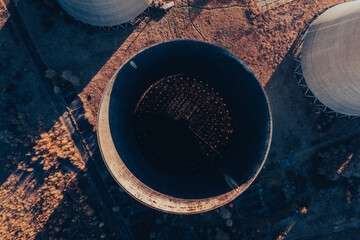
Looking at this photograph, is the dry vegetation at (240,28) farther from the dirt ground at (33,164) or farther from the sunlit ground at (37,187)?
the sunlit ground at (37,187)

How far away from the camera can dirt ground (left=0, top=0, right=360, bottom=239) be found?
14805 mm

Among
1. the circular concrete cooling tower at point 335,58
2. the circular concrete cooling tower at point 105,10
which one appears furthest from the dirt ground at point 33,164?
the circular concrete cooling tower at point 335,58

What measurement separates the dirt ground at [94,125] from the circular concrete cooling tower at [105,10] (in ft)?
4.25

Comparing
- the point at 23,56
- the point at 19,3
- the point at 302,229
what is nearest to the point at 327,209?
the point at 302,229

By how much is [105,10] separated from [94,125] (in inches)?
319

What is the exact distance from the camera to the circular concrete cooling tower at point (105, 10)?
42.2 feet

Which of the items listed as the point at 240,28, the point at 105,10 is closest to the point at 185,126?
the point at 240,28

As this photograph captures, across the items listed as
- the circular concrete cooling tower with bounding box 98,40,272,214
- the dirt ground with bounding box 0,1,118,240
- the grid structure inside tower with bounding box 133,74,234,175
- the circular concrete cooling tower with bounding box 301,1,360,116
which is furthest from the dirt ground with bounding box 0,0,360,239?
the grid structure inside tower with bounding box 133,74,234,175

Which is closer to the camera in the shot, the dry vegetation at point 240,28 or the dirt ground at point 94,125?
the dirt ground at point 94,125

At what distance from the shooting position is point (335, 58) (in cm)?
1298

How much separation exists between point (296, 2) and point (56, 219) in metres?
25.2

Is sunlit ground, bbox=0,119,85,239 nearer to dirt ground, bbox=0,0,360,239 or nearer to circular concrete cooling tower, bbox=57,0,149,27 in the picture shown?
dirt ground, bbox=0,0,360,239

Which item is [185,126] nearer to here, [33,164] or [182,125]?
[182,125]

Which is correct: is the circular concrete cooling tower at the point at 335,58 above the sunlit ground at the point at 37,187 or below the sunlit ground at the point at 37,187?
above
